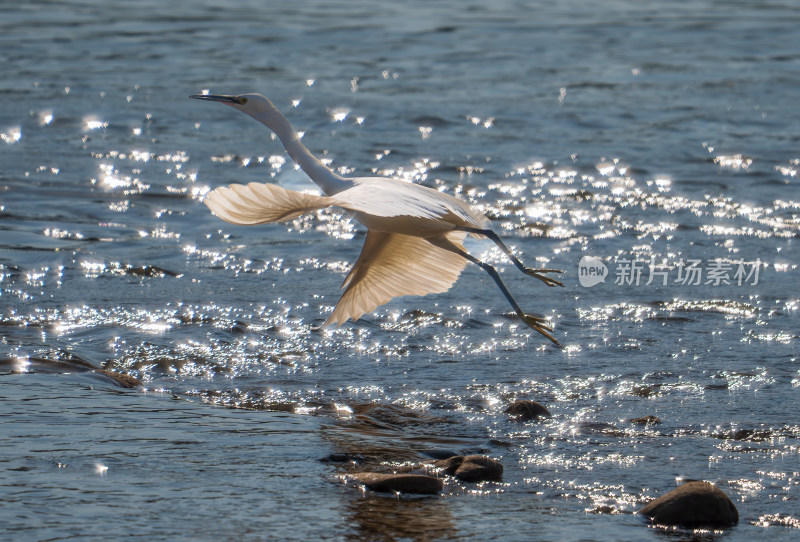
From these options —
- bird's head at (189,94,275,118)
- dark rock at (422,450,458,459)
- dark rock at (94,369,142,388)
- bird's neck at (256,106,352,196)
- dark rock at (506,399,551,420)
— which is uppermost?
bird's head at (189,94,275,118)

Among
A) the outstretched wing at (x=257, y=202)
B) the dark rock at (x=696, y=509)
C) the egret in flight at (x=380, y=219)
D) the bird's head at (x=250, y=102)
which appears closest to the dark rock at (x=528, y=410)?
the egret in flight at (x=380, y=219)

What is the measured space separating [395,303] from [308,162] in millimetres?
1772

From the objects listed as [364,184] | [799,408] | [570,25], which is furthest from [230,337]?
[570,25]

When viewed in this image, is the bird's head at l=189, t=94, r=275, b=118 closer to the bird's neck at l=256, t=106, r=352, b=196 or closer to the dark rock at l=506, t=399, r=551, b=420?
the bird's neck at l=256, t=106, r=352, b=196

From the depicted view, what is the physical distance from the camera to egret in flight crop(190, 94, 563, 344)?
4.40 metres

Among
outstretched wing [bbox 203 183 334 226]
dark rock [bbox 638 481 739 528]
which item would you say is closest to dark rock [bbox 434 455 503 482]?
dark rock [bbox 638 481 739 528]

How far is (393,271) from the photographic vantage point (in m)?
5.89

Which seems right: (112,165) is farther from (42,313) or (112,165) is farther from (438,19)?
(438,19)

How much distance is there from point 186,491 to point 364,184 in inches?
64.7

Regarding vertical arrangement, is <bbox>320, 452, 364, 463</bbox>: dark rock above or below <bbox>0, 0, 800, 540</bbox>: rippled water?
below

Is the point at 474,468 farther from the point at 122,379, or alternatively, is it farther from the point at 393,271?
the point at 122,379

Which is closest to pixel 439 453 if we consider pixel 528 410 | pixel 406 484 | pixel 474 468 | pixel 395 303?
pixel 474 468

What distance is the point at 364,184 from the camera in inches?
202

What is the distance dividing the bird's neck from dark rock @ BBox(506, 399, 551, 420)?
1282mm
